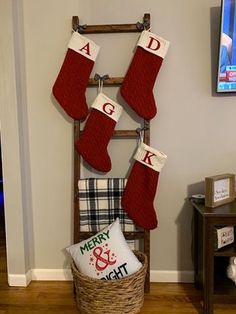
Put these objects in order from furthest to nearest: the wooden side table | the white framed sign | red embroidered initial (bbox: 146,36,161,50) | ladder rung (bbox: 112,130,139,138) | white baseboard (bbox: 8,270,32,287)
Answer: white baseboard (bbox: 8,270,32,287)
ladder rung (bbox: 112,130,139,138)
red embroidered initial (bbox: 146,36,161,50)
the white framed sign
the wooden side table

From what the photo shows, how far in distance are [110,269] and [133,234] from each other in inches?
12.9

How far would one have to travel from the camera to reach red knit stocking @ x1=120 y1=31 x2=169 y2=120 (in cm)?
183

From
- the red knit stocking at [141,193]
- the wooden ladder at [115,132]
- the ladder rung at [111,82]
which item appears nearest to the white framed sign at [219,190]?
the red knit stocking at [141,193]

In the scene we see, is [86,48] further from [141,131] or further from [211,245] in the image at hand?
[211,245]

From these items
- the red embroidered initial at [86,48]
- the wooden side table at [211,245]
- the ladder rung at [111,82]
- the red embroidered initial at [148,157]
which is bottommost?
the wooden side table at [211,245]

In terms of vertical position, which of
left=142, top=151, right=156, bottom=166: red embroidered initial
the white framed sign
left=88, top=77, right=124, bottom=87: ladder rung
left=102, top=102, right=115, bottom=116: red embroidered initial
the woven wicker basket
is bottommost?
the woven wicker basket

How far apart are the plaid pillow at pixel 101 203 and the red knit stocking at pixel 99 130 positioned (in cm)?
13

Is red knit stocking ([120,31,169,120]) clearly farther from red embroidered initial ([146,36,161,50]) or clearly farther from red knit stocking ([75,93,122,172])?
red knit stocking ([75,93,122,172])

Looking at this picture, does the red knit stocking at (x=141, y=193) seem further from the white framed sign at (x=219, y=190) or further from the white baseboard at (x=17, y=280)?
the white baseboard at (x=17, y=280)

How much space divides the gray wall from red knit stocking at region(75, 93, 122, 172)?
0.12 meters

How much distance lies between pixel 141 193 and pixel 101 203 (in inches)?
9.5

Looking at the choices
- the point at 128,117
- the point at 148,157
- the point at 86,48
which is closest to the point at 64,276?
the point at 148,157

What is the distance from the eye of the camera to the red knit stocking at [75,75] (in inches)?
73.6

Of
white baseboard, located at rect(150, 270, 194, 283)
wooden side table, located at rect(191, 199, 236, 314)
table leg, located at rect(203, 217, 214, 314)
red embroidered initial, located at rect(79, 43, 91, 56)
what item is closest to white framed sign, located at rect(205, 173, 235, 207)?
wooden side table, located at rect(191, 199, 236, 314)
